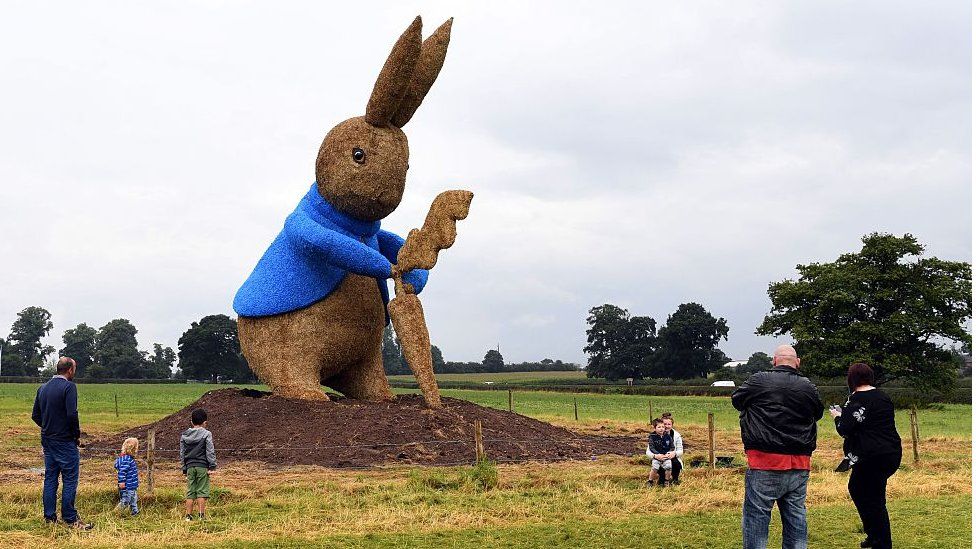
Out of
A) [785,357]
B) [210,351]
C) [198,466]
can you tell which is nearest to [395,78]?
[198,466]

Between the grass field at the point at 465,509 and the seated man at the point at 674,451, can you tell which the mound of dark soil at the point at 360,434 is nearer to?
the grass field at the point at 465,509

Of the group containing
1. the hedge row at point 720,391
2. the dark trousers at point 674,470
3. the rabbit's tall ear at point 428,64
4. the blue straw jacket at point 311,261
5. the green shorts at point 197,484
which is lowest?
Answer: the dark trousers at point 674,470

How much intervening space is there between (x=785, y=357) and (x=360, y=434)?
30.2 ft

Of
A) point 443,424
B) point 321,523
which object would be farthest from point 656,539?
point 443,424

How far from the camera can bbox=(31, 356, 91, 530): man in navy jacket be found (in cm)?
837

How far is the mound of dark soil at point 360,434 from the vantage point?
44.5ft

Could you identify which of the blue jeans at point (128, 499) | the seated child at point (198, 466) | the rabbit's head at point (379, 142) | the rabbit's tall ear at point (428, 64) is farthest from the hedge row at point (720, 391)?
the blue jeans at point (128, 499)

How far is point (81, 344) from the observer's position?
9088cm

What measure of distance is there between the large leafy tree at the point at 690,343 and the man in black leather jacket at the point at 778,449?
216 feet

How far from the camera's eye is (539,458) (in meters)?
14.3

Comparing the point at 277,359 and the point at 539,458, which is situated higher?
the point at 277,359

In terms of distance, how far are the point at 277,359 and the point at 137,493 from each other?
242 inches

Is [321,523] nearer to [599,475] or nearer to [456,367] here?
[599,475]

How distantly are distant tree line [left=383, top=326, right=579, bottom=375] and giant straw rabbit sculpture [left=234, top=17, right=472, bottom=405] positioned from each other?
71788 millimetres
